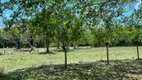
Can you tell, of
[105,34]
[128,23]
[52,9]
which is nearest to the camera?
[52,9]

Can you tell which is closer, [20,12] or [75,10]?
[20,12]

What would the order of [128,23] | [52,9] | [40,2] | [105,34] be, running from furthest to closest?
[105,34] < [128,23] < [52,9] < [40,2]

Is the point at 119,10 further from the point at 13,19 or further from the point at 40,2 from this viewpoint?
the point at 13,19

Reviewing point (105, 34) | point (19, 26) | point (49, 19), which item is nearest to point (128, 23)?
point (105, 34)

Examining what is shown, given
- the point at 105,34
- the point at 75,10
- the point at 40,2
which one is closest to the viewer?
the point at 40,2

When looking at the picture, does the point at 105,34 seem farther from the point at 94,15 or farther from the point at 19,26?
the point at 19,26

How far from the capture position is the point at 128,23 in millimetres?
17156

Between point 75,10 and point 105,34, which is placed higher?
point 75,10

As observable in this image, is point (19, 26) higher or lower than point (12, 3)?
lower

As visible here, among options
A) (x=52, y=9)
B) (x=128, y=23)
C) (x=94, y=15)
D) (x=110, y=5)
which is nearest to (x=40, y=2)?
(x=52, y=9)

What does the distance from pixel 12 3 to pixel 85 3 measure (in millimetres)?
3323

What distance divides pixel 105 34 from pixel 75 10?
20.4 ft

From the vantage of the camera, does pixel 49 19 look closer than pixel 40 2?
No

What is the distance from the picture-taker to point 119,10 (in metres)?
13.4
